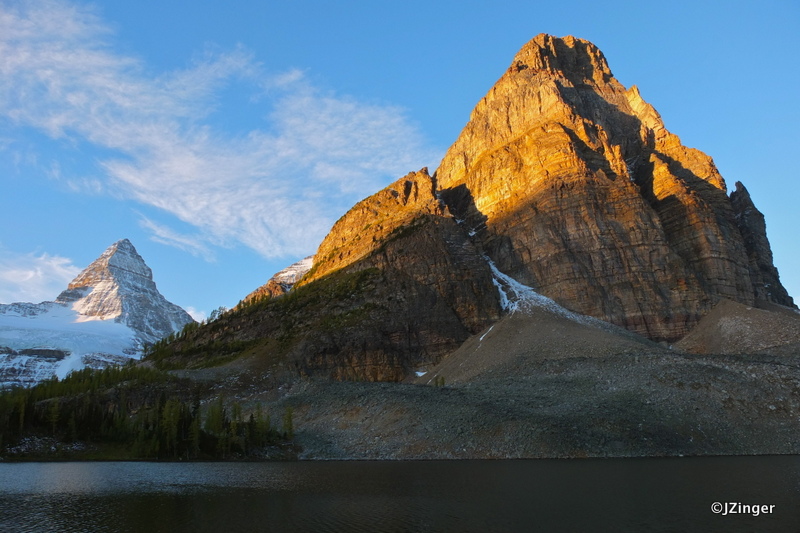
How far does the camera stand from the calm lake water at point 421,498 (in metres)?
26.9

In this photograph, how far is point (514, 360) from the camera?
11144 cm

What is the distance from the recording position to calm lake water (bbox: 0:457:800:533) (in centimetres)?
2688

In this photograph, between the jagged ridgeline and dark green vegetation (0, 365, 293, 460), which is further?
the jagged ridgeline

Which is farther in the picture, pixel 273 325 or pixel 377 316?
pixel 273 325

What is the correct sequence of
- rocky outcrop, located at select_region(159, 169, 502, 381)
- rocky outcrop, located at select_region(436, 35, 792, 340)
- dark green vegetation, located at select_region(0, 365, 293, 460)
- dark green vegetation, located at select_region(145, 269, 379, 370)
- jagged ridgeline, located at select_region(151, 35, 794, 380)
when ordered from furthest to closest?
rocky outcrop, located at select_region(436, 35, 792, 340) → dark green vegetation, located at select_region(145, 269, 379, 370) → jagged ridgeline, located at select_region(151, 35, 794, 380) → rocky outcrop, located at select_region(159, 169, 502, 381) → dark green vegetation, located at select_region(0, 365, 293, 460)

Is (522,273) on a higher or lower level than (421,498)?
higher

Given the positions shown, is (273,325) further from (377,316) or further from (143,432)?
(143,432)

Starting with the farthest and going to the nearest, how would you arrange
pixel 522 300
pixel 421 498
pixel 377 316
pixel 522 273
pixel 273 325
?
pixel 522 273, pixel 273 325, pixel 522 300, pixel 377 316, pixel 421 498

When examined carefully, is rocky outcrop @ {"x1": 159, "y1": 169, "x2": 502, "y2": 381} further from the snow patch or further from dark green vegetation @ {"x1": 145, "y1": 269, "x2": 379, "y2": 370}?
the snow patch

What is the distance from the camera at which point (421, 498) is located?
3478cm

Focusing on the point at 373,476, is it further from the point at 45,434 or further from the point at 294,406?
the point at 45,434

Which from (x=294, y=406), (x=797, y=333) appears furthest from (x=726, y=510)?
(x=797, y=333)

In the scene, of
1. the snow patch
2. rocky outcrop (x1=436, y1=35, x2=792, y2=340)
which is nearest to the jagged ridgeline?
rocky outcrop (x1=436, y1=35, x2=792, y2=340)

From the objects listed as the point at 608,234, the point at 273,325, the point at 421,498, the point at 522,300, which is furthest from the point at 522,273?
the point at 421,498
